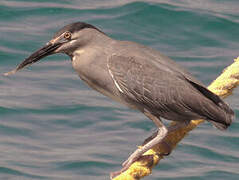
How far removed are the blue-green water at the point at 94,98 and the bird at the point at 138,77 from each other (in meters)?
4.56

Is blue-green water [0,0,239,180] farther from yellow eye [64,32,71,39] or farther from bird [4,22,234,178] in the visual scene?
yellow eye [64,32,71,39]

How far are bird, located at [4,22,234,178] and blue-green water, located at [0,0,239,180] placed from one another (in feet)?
15.0

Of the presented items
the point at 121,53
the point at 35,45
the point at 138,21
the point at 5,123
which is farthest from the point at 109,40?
the point at 138,21

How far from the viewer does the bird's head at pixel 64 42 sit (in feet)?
24.5

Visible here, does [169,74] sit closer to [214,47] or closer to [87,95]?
[87,95]

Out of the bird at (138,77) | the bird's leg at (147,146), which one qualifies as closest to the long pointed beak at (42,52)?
the bird at (138,77)

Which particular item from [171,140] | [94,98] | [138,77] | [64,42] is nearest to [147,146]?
[171,140]

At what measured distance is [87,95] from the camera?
44.3 ft

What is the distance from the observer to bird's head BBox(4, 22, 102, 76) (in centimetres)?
746

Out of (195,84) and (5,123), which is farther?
(5,123)

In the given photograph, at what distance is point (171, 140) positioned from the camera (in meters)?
7.43

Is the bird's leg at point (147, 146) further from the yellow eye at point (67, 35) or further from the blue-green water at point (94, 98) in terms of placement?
the blue-green water at point (94, 98)

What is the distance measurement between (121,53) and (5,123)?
5.67m

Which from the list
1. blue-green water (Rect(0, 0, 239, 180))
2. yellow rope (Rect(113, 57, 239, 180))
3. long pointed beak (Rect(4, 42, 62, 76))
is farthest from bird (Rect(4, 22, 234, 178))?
blue-green water (Rect(0, 0, 239, 180))
